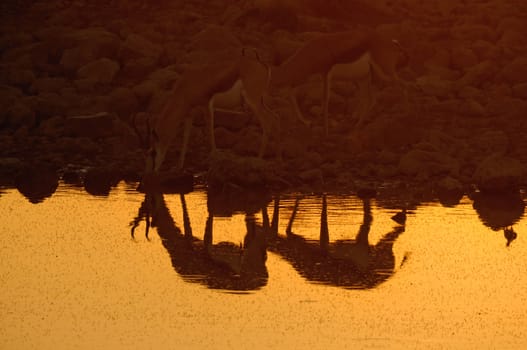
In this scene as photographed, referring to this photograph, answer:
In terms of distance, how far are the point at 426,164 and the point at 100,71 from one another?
295 inches

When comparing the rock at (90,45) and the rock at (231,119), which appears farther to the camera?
the rock at (90,45)

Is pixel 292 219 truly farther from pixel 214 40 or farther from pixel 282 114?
pixel 214 40

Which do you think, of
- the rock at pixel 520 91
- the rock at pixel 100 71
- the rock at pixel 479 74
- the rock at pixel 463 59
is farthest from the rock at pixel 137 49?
the rock at pixel 520 91

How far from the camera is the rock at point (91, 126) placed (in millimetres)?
18719

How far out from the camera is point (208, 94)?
16062 millimetres

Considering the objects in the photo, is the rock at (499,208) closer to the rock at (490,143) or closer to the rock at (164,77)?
the rock at (490,143)

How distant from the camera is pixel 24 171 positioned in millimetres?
16844

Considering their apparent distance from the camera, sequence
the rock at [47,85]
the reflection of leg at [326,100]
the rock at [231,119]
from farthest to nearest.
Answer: the rock at [47,85]
the rock at [231,119]
the reflection of leg at [326,100]

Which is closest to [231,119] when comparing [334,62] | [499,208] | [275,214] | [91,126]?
[334,62]

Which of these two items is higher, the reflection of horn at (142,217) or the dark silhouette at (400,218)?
the dark silhouette at (400,218)

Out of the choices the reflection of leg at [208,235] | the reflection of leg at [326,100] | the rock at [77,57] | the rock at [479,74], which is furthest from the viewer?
the rock at [77,57]

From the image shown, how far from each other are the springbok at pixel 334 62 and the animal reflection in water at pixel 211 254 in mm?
4093

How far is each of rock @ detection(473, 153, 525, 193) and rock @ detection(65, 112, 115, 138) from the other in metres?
5.68

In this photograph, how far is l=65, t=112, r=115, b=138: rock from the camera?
737 inches
